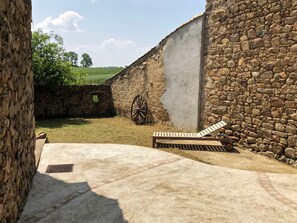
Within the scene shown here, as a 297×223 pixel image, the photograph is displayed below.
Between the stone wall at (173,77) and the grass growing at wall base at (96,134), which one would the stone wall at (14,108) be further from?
the stone wall at (173,77)

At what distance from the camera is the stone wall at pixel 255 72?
24.3 ft

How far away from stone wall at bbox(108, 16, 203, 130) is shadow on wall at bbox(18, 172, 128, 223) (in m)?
6.48

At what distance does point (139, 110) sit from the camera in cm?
1402

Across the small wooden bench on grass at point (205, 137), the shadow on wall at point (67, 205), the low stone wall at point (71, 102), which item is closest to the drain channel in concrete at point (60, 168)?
the shadow on wall at point (67, 205)

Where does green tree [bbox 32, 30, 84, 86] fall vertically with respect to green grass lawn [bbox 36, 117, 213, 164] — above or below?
above

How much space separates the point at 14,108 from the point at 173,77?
28.2 feet

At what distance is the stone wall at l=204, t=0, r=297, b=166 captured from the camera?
740 cm

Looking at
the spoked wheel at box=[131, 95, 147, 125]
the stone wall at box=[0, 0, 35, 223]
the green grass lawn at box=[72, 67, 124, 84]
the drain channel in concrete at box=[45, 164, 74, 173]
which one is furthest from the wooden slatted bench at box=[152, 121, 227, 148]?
the green grass lawn at box=[72, 67, 124, 84]

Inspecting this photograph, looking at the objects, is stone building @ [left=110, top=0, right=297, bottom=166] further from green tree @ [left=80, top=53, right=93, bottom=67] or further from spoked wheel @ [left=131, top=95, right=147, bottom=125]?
green tree @ [left=80, top=53, right=93, bottom=67]

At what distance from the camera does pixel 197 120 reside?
10.4 metres

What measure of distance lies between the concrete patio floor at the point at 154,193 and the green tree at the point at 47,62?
32.2ft

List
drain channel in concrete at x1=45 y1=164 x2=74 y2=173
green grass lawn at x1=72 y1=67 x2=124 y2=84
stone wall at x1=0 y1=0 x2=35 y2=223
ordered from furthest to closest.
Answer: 1. green grass lawn at x1=72 y1=67 x2=124 y2=84
2. drain channel in concrete at x1=45 y1=164 x2=74 y2=173
3. stone wall at x1=0 y1=0 x2=35 y2=223

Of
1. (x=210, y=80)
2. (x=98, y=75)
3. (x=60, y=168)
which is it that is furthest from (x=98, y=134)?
(x=98, y=75)

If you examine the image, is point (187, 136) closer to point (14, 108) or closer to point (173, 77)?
point (173, 77)
